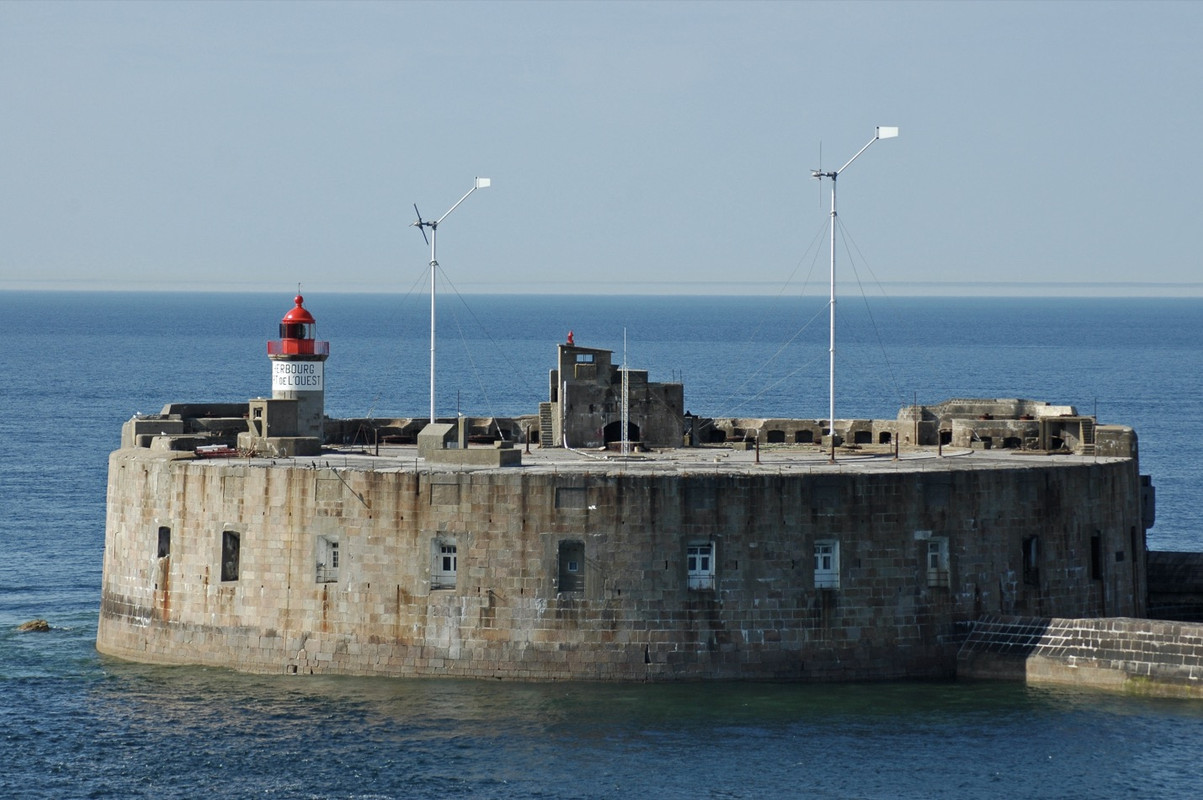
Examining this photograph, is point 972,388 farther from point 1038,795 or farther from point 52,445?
point 1038,795

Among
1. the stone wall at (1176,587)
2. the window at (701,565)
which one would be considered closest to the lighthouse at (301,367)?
the window at (701,565)

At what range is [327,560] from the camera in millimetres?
49312

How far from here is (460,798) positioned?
40.3m

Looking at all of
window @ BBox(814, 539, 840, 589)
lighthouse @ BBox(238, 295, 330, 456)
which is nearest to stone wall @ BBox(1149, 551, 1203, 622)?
window @ BBox(814, 539, 840, 589)

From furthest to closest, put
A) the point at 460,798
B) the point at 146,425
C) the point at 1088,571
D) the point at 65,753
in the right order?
1. the point at 146,425
2. the point at 1088,571
3. the point at 65,753
4. the point at 460,798

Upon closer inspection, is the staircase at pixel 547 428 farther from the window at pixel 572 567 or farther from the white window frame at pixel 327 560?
the window at pixel 572 567

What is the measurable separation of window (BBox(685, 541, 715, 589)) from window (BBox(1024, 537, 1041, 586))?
8982 mm

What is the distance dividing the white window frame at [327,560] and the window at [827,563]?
461 inches

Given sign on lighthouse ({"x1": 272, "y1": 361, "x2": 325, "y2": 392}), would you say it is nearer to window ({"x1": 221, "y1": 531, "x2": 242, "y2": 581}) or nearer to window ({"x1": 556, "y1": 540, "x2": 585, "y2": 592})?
window ({"x1": 221, "y1": 531, "x2": 242, "y2": 581})

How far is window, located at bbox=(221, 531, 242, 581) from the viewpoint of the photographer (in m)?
50.5

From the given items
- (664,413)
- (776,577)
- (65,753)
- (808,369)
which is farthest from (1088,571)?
(808,369)

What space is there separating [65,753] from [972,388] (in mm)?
113635

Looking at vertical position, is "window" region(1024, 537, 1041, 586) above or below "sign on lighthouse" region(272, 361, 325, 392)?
below

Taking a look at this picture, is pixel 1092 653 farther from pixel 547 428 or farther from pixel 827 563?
pixel 547 428
